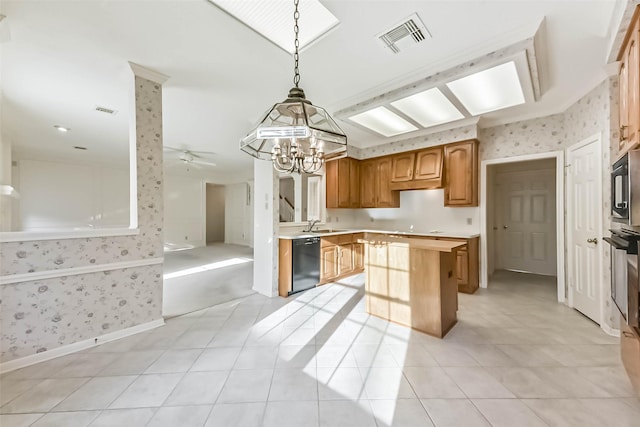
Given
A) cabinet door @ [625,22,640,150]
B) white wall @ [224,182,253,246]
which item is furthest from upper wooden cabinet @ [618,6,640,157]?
white wall @ [224,182,253,246]

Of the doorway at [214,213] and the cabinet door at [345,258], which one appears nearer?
the cabinet door at [345,258]

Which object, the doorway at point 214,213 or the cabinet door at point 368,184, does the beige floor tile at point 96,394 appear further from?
the doorway at point 214,213

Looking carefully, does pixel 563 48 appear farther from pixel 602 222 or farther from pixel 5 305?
pixel 5 305

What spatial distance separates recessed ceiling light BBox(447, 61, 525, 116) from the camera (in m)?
2.40

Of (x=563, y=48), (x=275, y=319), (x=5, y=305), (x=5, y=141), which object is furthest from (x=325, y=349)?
(x=5, y=141)

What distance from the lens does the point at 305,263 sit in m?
3.73

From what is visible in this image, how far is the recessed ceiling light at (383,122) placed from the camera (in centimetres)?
336

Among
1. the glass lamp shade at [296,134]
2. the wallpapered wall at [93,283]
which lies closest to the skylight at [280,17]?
the glass lamp shade at [296,134]

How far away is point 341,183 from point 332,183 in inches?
7.6

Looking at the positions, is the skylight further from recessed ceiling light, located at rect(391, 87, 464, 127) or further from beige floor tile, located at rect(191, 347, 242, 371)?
beige floor tile, located at rect(191, 347, 242, 371)

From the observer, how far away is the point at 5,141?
475cm

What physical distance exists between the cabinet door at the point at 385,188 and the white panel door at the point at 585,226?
252 centimetres

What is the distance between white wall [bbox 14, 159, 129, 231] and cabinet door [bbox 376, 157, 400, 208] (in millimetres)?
8166

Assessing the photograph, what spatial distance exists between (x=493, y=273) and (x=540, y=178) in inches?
89.5
